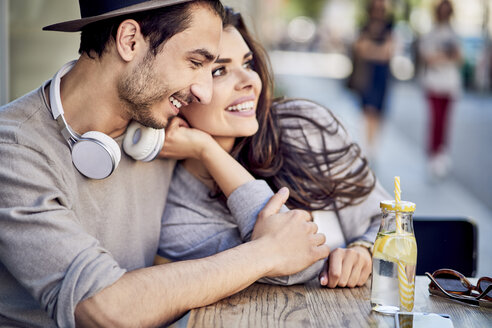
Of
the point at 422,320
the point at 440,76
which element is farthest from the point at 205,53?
the point at 440,76

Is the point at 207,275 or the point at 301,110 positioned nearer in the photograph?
the point at 207,275

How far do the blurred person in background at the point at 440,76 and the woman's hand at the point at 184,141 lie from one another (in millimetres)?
6395

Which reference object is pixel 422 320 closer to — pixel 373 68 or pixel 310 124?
pixel 310 124

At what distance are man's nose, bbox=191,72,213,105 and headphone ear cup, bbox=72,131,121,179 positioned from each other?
0.34 m

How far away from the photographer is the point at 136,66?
2.20 m

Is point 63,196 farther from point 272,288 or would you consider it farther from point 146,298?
point 272,288

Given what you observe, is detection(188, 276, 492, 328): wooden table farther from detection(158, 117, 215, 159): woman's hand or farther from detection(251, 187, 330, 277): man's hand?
detection(158, 117, 215, 159): woman's hand

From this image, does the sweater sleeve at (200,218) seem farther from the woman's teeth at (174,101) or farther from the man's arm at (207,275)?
the woman's teeth at (174,101)

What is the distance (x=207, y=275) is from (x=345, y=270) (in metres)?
0.49

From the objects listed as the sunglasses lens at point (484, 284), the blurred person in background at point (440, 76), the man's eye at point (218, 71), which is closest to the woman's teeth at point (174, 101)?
the man's eye at point (218, 71)

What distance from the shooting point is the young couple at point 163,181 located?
184 cm

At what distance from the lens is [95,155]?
81.9 inches

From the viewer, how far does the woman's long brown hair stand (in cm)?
262

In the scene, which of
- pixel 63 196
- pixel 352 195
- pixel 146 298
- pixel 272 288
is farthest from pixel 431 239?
pixel 63 196
